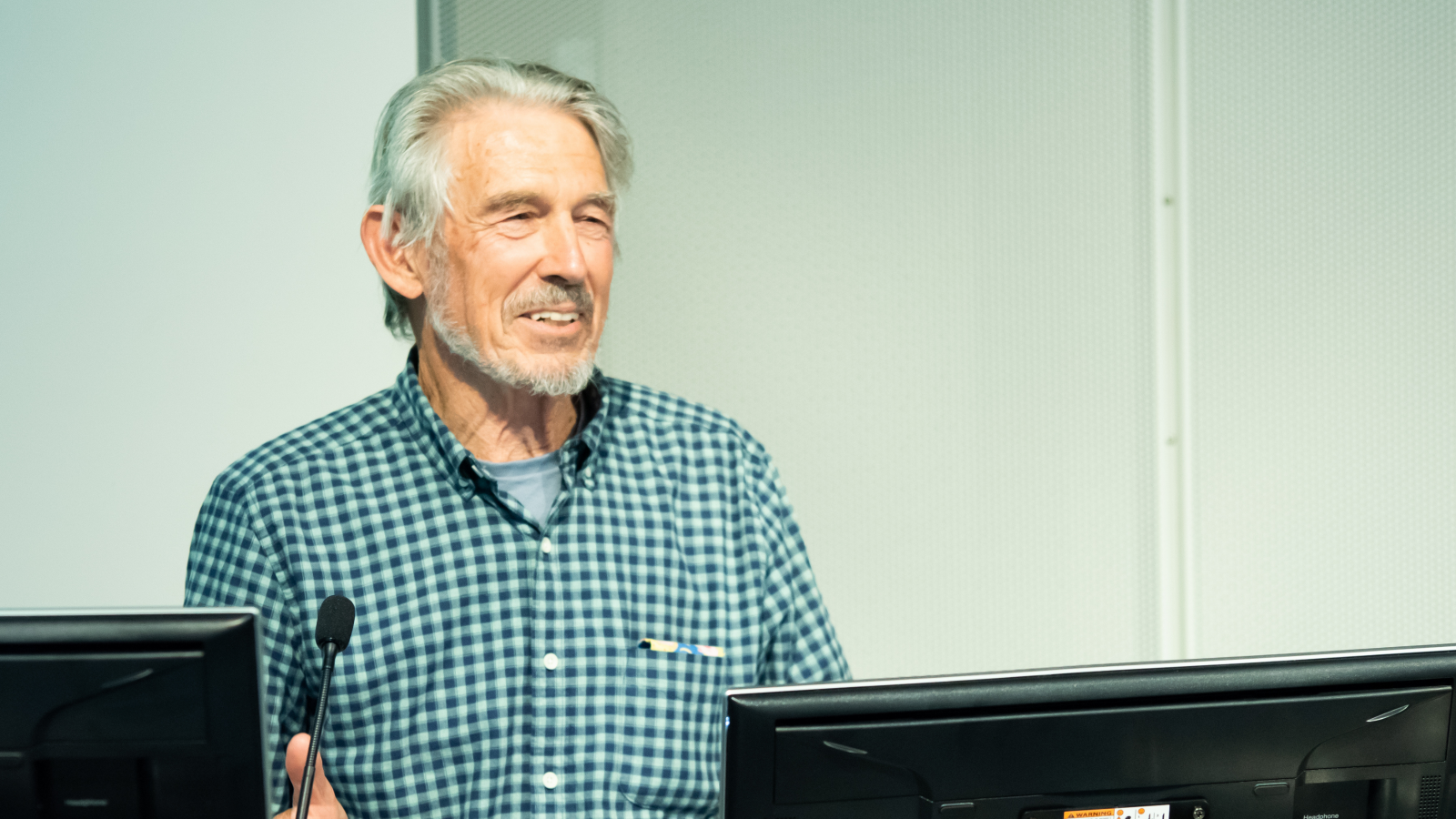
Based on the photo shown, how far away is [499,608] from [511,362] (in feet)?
1.08

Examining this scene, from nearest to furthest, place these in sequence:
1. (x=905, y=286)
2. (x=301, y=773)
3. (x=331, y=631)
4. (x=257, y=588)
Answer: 1. (x=331, y=631)
2. (x=301, y=773)
3. (x=257, y=588)
4. (x=905, y=286)

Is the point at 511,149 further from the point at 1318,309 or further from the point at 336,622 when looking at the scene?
the point at 1318,309

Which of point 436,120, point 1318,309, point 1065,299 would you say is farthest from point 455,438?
point 1318,309

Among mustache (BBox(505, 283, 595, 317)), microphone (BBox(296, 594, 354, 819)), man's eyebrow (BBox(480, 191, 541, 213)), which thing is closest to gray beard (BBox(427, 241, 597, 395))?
mustache (BBox(505, 283, 595, 317))

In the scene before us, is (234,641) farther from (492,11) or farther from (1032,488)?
(1032,488)

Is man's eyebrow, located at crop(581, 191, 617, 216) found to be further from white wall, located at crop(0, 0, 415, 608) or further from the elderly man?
white wall, located at crop(0, 0, 415, 608)

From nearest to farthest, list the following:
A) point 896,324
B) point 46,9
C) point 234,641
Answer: point 234,641 < point 46,9 < point 896,324

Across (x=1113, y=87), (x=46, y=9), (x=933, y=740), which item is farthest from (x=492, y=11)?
(x=933, y=740)

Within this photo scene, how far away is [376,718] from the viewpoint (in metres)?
1.34

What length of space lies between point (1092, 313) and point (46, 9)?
209cm

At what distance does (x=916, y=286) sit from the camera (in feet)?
7.15

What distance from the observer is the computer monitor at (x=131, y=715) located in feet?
2.58

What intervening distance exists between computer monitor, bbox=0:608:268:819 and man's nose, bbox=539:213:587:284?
73 centimetres

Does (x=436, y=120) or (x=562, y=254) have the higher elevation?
(x=436, y=120)
